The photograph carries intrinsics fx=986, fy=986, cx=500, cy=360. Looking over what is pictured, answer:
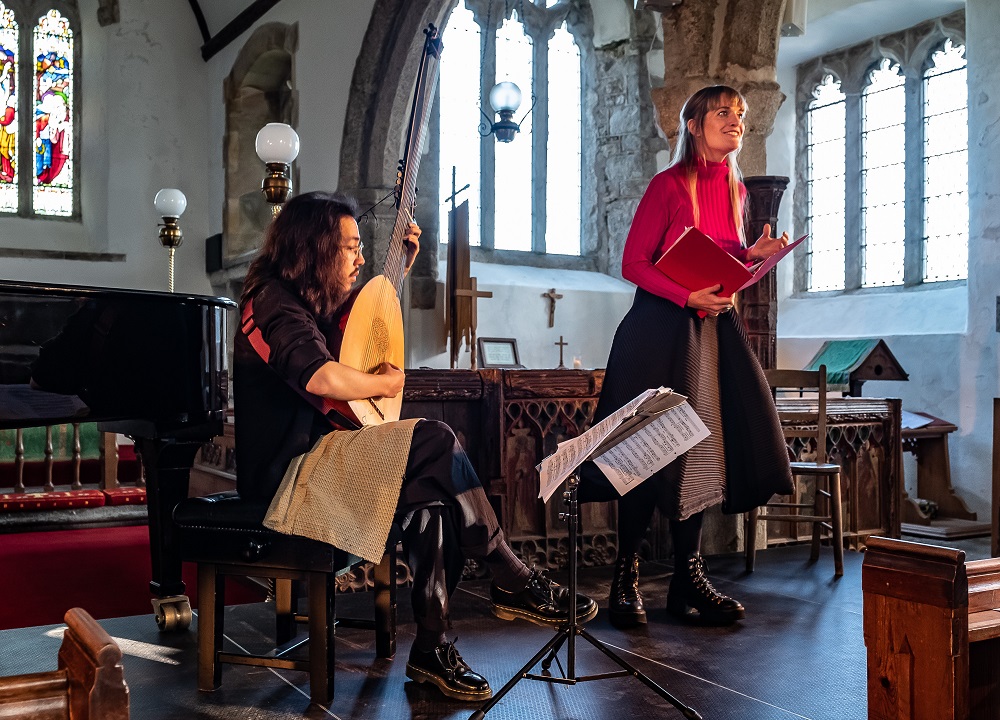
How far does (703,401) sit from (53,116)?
32.3ft

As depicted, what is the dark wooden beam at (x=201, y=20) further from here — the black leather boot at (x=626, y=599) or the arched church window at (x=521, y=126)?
the black leather boot at (x=626, y=599)

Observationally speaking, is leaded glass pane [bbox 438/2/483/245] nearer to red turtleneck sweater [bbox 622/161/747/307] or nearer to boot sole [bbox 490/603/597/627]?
red turtleneck sweater [bbox 622/161/747/307]

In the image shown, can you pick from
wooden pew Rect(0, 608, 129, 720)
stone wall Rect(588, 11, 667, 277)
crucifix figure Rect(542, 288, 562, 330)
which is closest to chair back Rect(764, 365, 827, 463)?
wooden pew Rect(0, 608, 129, 720)

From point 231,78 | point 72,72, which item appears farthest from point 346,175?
point 72,72

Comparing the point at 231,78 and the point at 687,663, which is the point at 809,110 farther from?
the point at 687,663

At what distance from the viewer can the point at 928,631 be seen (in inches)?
56.2

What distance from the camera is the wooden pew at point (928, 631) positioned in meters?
1.40

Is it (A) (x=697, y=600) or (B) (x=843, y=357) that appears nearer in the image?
(A) (x=697, y=600)

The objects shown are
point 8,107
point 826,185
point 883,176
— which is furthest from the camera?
point 826,185

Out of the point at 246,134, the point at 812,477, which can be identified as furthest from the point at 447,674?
the point at 246,134

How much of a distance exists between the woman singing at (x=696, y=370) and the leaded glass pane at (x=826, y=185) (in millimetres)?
8658

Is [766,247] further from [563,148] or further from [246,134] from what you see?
[246,134]

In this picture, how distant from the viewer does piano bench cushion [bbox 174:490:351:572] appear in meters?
2.59

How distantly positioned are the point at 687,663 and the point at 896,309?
837 centimetres
